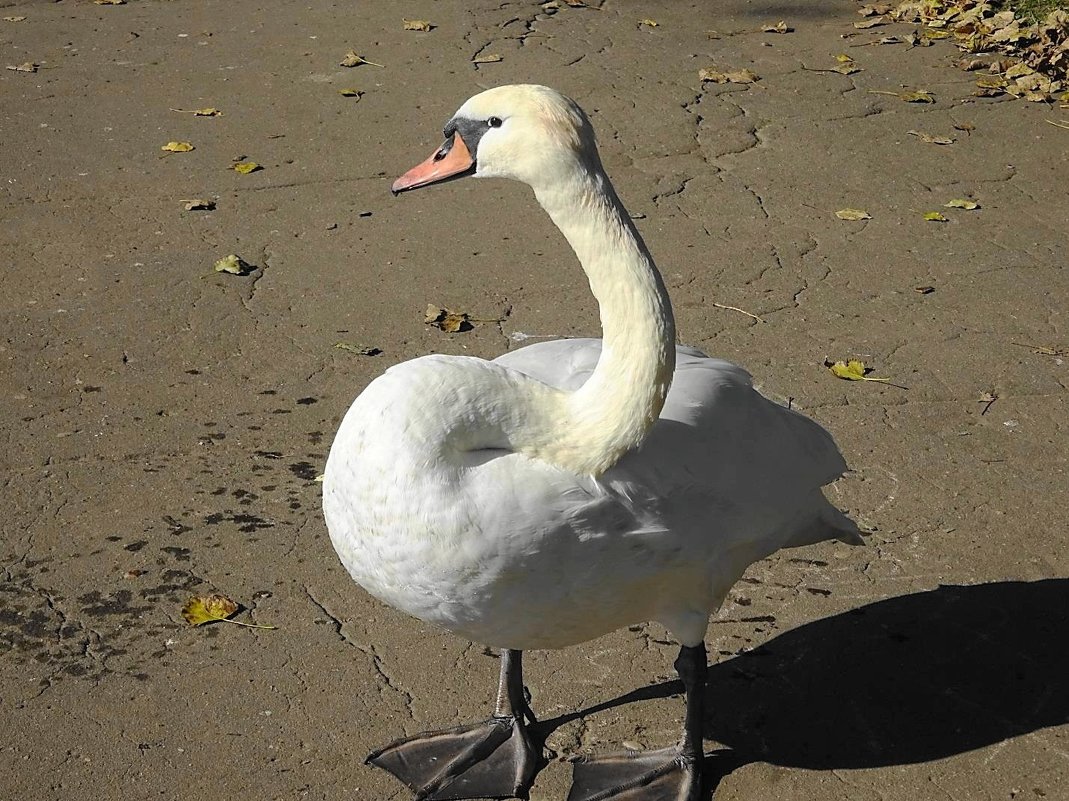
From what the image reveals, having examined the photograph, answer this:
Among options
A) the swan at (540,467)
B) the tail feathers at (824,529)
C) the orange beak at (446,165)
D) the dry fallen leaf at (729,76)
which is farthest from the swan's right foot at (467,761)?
the dry fallen leaf at (729,76)

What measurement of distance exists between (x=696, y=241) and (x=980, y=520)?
219 cm

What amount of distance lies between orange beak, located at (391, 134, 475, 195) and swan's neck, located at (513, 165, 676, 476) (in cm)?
19

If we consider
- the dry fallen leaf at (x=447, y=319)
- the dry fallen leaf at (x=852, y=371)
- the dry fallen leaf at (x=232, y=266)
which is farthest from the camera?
the dry fallen leaf at (x=232, y=266)

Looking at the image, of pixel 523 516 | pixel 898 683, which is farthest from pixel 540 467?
pixel 898 683

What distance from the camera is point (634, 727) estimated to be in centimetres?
340

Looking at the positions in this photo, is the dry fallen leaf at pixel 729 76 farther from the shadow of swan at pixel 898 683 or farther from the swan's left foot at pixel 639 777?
the swan's left foot at pixel 639 777

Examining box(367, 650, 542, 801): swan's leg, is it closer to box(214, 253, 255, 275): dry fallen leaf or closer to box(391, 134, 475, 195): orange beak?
box(391, 134, 475, 195): orange beak

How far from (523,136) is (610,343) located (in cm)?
46

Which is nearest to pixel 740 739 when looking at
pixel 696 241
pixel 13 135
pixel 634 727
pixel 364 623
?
pixel 634 727

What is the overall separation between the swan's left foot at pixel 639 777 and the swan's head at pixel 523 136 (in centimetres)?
150

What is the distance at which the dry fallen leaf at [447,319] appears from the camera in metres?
5.16

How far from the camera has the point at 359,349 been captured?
5031 millimetres

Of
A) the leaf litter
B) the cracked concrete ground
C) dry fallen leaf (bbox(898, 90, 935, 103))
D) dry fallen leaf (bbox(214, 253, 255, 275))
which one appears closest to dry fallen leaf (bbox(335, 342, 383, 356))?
the cracked concrete ground

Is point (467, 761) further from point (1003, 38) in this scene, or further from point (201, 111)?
point (1003, 38)
